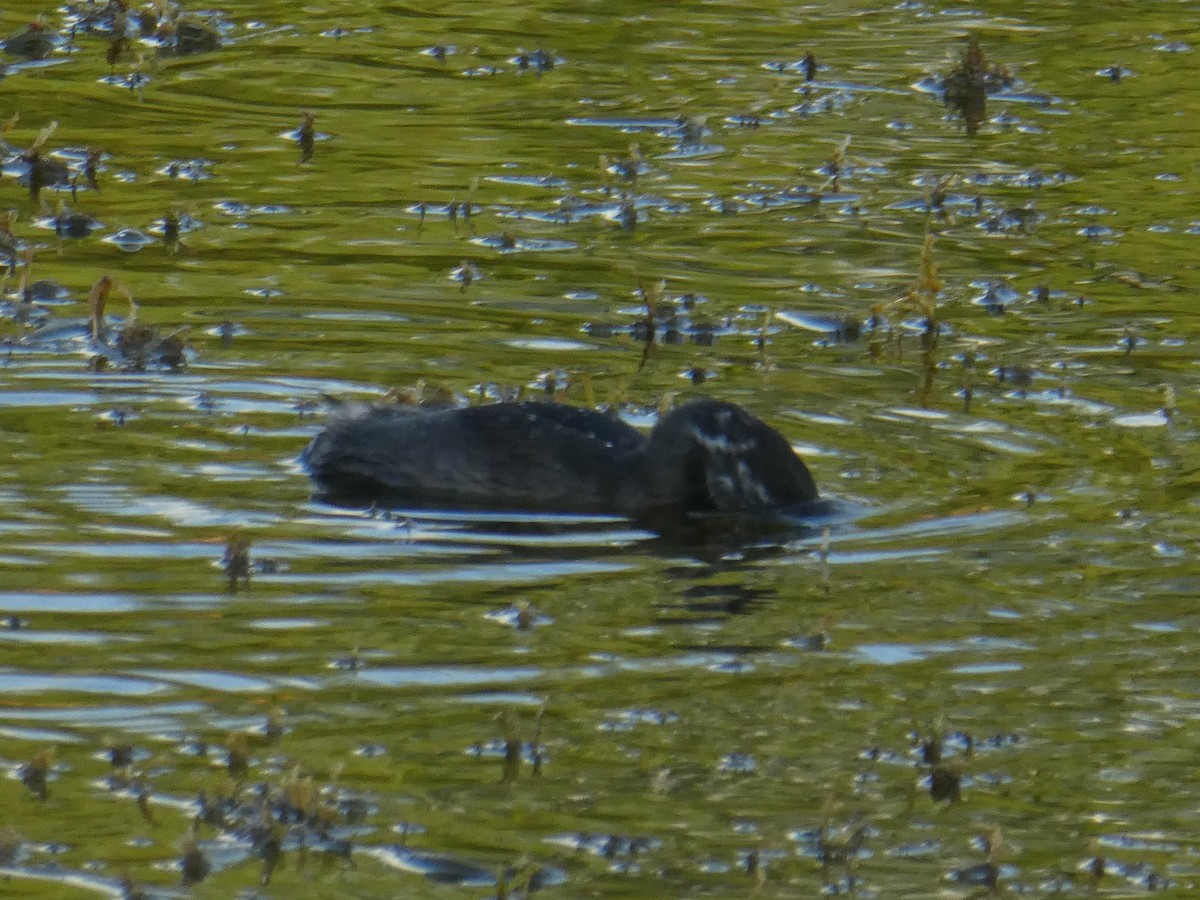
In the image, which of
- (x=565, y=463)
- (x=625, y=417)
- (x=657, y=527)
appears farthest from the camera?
(x=625, y=417)

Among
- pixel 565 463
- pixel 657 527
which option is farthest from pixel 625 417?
pixel 657 527

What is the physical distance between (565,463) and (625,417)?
1037mm

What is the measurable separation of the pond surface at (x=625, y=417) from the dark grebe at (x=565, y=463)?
0.68 ft

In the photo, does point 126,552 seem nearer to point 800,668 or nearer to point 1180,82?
point 800,668

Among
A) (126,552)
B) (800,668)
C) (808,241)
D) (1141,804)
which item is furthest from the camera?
(808,241)

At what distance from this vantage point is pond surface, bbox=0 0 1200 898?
5699mm

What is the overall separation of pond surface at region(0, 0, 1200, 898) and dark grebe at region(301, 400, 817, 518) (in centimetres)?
21

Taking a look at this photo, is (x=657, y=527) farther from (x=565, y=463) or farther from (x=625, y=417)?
(x=625, y=417)

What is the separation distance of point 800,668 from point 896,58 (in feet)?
31.5

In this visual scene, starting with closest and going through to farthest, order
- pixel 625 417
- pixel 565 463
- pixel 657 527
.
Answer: pixel 657 527 → pixel 565 463 → pixel 625 417

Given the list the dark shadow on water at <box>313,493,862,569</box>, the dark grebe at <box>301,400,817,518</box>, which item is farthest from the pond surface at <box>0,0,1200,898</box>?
the dark grebe at <box>301,400,817,518</box>

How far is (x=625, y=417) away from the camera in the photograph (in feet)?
31.7

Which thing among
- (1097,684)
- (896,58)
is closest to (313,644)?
(1097,684)

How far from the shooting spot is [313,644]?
22.6ft
